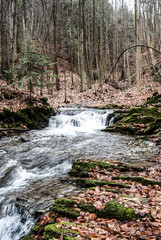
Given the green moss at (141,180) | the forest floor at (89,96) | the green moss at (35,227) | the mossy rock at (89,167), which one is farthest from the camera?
the forest floor at (89,96)

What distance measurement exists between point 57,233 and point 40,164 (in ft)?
12.1

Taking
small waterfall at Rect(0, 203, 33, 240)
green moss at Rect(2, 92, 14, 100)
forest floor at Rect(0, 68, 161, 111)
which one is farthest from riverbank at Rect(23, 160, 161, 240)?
green moss at Rect(2, 92, 14, 100)

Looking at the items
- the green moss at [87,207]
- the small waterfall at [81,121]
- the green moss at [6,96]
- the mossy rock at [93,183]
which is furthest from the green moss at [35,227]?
the green moss at [6,96]

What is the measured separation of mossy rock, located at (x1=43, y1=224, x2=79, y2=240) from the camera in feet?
8.82

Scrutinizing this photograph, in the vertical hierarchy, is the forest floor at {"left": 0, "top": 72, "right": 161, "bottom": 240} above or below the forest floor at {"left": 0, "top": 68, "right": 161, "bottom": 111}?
below

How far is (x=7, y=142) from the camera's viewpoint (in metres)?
8.69

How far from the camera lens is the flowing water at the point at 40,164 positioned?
3822mm

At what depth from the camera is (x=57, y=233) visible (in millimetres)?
2783

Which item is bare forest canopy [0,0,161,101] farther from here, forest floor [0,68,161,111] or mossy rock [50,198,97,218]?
mossy rock [50,198,97,218]

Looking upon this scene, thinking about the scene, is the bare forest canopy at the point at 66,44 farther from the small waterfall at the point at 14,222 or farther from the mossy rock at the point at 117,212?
the small waterfall at the point at 14,222

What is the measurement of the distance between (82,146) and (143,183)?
155 inches

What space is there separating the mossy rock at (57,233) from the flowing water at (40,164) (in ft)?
2.39

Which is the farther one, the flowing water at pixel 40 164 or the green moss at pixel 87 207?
the flowing water at pixel 40 164

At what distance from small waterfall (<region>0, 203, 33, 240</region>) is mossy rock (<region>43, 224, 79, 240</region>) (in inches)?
28.1
